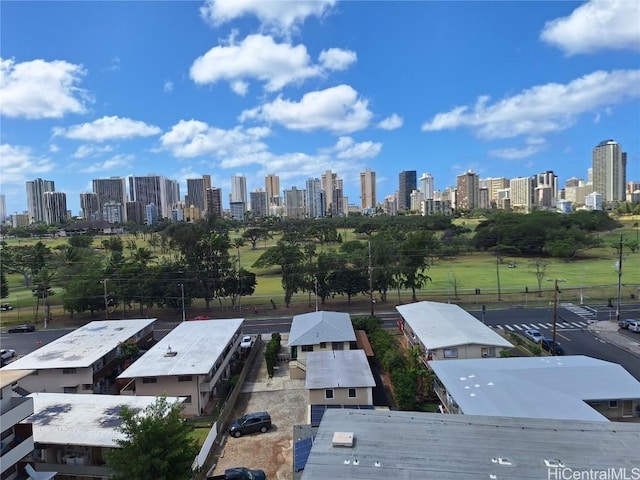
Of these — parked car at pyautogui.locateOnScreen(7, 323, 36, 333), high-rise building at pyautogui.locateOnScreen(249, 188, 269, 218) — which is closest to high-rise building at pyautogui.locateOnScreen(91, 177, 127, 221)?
high-rise building at pyautogui.locateOnScreen(249, 188, 269, 218)

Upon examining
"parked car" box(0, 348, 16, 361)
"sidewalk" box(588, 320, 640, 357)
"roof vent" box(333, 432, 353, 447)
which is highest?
"roof vent" box(333, 432, 353, 447)

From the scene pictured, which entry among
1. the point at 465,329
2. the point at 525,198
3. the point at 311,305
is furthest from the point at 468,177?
the point at 465,329

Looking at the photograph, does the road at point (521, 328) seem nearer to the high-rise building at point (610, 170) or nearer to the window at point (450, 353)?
the window at point (450, 353)

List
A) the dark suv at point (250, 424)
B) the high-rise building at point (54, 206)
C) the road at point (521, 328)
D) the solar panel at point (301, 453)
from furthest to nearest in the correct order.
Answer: the high-rise building at point (54, 206) → the road at point (521, 328) → the dark suv at point (250, 424) → the solar panel at point (301, 453)

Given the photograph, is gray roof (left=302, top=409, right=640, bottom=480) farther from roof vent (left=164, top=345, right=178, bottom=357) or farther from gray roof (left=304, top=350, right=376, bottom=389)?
roof vent (left=164, top=345, right=178, bottom=357)

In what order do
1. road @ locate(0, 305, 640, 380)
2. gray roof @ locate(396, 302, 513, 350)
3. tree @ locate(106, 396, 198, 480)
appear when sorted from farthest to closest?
1. road @ locate(0, 305, 640, 380)
2. gray roof @ locate(396, 302, 513, 350)
3. tree @ locate(106, 396, 198, 480)

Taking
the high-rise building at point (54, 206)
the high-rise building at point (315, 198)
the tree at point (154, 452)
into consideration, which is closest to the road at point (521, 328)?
the tree at point (154, 452)

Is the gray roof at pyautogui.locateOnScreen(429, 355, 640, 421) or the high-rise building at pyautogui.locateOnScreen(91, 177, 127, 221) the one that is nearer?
the gray roof at pyautogui.locateOnScreen(429, 355, 640, 421)
